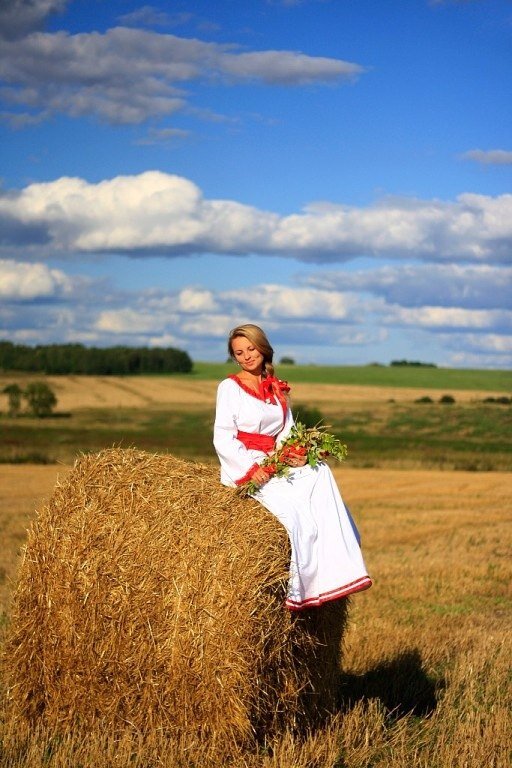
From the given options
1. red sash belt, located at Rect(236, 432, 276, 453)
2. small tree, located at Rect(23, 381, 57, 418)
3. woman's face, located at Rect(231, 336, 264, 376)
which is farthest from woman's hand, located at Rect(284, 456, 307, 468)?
small tree, located at Rect(23, 381, 57, 418)

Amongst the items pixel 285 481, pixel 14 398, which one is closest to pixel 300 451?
pixel 285 481

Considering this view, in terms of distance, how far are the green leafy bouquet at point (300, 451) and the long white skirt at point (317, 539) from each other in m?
0.10

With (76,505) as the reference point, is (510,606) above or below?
below

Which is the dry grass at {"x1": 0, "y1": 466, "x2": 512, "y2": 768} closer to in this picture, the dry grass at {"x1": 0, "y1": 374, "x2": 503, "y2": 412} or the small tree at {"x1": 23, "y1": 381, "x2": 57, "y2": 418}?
the small tree at {"x1": 23, "y1": 381, "x2": 57, "y2": 418}

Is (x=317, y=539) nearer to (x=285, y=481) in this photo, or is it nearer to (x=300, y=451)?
(x=285, y=481)

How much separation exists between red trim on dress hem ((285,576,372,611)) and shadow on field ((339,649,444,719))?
110cm

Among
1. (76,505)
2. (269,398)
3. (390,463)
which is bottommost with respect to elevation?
(390,463)

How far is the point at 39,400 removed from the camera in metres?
67.3

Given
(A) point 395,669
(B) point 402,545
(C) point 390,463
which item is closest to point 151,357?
(C) point 390,463

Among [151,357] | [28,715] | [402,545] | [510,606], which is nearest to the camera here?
[28,715]

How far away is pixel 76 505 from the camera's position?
23.2 ft

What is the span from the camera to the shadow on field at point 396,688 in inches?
298

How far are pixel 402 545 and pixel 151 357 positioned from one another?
93.7 metres

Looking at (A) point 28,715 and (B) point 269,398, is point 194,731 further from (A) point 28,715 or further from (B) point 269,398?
(B) point 269,398
